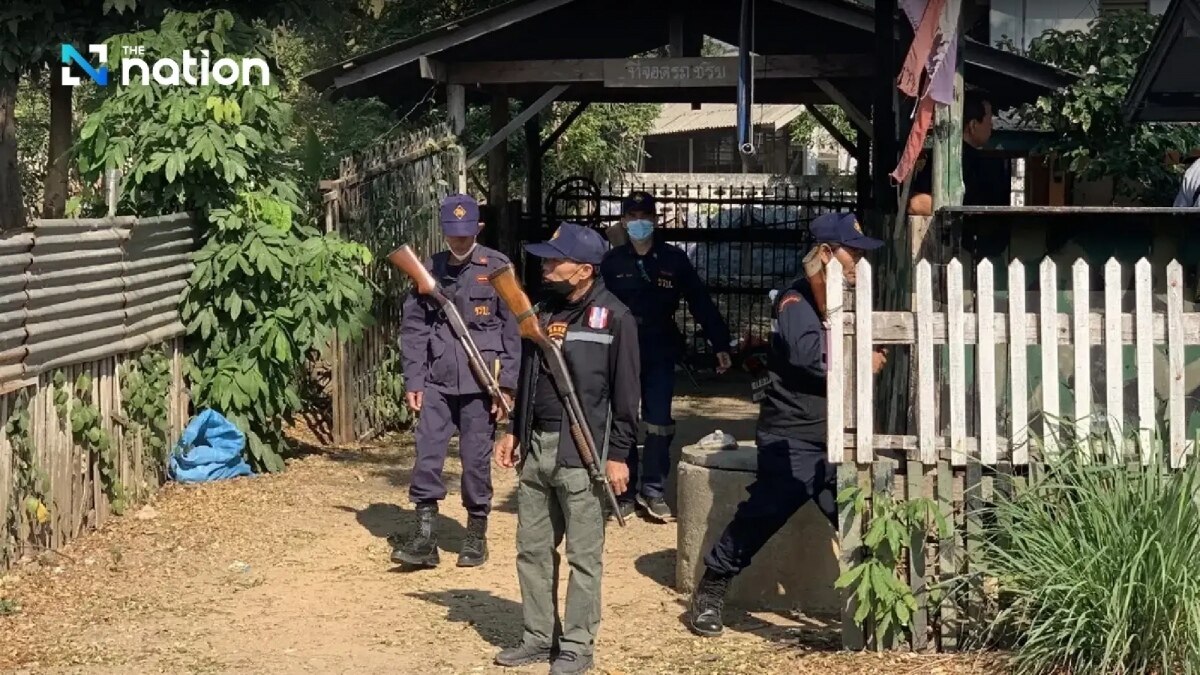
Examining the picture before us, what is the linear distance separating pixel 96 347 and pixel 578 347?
347 cm

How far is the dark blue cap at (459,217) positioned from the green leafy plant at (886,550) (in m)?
2.91

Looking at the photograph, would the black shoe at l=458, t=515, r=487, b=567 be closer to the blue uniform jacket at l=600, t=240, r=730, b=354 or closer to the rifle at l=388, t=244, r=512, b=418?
the rifle at l=388, t=244, r=512, b=418

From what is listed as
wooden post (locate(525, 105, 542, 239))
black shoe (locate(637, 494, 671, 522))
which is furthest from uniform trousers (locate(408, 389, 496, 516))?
wooden post (locate(525, 105, 542, 239))

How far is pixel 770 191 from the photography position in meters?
34.9

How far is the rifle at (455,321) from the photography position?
800 centimetres

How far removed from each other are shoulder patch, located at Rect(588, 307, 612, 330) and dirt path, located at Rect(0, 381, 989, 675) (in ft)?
4.45

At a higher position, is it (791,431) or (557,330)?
(557,330)

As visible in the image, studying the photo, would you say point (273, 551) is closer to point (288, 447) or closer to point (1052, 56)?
point (288, 447)

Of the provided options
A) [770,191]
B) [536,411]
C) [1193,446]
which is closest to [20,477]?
[536,411]

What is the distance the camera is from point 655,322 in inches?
356

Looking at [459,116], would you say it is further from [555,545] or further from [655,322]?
[555,545]

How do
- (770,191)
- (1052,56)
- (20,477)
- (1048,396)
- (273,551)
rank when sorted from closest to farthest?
1. (1048,396)
2. (20,477)
3. (273,551)
4. (1052,56)
5. (770,191)

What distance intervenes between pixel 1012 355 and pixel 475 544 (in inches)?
129

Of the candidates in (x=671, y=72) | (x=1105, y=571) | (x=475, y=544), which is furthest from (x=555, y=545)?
(x=671, y=72)
